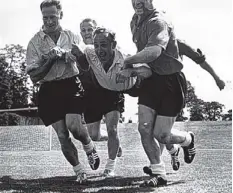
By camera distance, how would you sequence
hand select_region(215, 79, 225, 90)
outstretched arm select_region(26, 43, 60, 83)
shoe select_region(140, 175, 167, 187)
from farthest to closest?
hand select_region(215, 79, 225, 90), outstretched arm select_region(26, 43, 60, 83), shoe select_region(140, 175, 167, 187)

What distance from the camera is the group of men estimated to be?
12.4 feet

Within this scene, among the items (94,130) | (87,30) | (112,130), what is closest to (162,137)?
(112,130)

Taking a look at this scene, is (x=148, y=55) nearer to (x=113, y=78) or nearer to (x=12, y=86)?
(x=113, y=78)

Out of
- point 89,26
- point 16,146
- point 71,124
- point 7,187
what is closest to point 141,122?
point 71,124

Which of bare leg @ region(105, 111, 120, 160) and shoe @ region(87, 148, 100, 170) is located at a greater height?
bare leg @ region(105, 111, 120, 160)

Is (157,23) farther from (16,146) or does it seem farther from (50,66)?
(16,146)

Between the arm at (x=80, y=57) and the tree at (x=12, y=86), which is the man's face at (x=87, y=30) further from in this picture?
the tree at (x=12, y=86)

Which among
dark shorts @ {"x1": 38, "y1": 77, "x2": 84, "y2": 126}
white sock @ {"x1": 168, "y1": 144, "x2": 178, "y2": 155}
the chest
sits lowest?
white sock @ {"x1": 168, "y1": 144, "x2": 178, "y2": 155}

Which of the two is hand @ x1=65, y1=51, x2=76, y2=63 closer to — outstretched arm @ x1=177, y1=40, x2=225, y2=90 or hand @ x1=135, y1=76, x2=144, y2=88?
hand @ x1=135, y1=76, x2=144, y2=88

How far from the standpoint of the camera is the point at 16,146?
520 inches

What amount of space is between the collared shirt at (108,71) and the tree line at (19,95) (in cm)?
2283

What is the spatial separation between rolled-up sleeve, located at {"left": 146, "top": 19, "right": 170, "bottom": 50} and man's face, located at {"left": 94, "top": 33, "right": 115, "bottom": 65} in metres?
0.46

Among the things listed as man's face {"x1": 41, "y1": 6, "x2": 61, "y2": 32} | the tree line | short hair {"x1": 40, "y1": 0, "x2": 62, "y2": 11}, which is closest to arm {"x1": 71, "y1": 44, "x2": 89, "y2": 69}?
man's face {"x1": 41, "y1": 6, "x2": 61, "y2": 32}

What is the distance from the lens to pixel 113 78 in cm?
419
